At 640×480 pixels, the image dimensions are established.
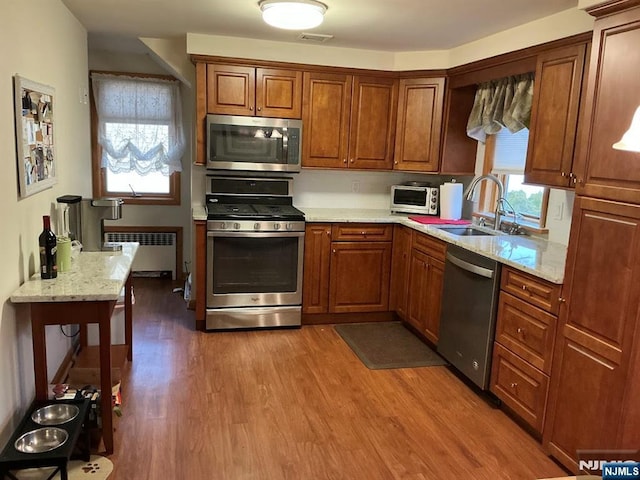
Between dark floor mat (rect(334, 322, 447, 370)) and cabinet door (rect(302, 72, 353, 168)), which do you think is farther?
cabinet door (rect(302, 72, 353, 168))

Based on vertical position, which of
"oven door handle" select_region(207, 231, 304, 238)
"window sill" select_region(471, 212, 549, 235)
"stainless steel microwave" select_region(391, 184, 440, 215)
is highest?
"stainless steel microwave" select_region(391, 184, 440, 215)

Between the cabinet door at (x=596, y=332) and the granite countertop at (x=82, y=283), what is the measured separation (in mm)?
2096

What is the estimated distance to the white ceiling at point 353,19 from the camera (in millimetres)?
3006

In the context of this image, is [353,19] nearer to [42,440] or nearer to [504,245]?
[504,245]

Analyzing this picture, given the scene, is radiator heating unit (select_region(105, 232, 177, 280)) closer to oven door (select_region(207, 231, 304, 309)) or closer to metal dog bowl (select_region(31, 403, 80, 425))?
oven door (select_region(207, 231, 304, 309))

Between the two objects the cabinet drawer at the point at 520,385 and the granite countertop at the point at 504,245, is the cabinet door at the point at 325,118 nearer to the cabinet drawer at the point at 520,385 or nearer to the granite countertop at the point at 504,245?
the granite countertop at the point at 504,245

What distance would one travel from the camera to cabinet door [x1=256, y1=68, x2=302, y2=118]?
417 cm

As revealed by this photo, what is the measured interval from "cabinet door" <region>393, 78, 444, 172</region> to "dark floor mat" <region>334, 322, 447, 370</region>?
4.62 feet

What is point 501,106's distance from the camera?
3.79 metres

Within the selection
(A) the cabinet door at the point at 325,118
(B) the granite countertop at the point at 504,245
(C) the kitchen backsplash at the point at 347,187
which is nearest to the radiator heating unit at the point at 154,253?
(C) the kitchen backsplash at the point at 347,187

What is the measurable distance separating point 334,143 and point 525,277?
2191 millimetres

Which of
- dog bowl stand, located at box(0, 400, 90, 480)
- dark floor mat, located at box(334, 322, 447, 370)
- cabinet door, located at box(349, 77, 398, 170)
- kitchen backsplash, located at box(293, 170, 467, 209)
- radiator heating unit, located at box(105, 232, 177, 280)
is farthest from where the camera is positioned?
radiator heating unit, located at box(105, 232, 177, 280)

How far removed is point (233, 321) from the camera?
13.5ft

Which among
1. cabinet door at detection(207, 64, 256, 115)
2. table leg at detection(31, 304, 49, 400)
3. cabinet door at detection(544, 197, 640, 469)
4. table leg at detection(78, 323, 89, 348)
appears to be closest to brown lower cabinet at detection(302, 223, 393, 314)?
cabinet door at detection(207, 64, 256, 115)
